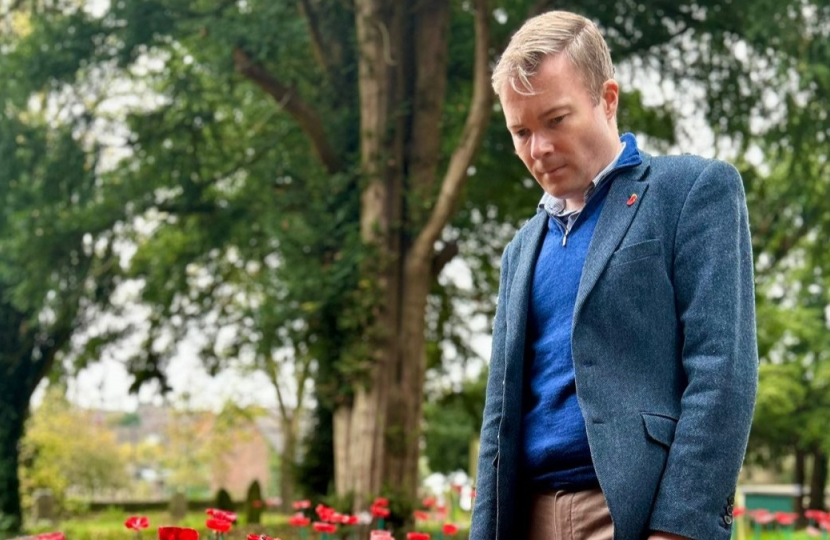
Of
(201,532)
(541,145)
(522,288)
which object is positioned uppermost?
(541,145)

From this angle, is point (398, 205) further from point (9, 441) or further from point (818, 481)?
point (818, 481)

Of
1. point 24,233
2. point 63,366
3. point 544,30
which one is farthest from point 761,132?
point 544,30

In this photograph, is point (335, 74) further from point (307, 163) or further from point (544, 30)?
point (544, 30)

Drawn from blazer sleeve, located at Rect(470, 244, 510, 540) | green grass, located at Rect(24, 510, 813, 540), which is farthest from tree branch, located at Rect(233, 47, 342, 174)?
blazer sleeve, located at Rect(470, 244, 510, 540)

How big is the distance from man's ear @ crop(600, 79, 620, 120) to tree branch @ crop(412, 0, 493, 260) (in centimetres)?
964

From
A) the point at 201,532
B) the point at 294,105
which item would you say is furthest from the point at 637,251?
the point at 294,105

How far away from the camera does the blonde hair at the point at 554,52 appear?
221 centimetres

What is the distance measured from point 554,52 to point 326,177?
11112mm

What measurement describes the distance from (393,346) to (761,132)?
16.0 ft

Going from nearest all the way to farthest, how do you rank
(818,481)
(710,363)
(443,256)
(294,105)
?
(710,363), (294,105), (443,256), (818,481)

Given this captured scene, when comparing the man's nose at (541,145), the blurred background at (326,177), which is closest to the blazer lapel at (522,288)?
the man's nose at (541,145)

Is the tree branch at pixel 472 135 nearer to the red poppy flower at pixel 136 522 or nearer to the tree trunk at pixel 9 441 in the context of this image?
the red poppy flower at pixel 136 522

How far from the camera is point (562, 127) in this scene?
2.25 metres

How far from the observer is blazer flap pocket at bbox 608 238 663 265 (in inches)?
87.0
